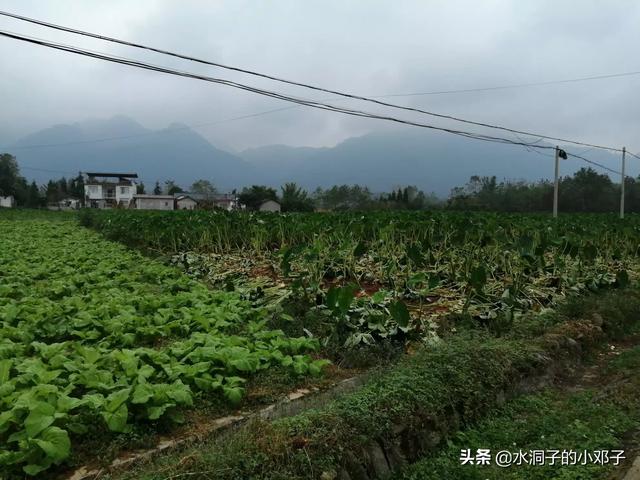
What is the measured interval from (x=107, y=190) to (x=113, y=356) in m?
82.2

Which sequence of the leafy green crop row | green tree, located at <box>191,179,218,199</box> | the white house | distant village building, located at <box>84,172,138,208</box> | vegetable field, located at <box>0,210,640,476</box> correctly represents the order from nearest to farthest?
the leafy green crop row < vegetable field, located at <box>0,210,640,476</box> < the white house < distant village building, located at <box>84,172,138,208</box> < green tree, located at <box>191,179,218,199</box>

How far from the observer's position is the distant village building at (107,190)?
76562 mm

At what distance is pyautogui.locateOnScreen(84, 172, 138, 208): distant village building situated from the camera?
76.6 meters

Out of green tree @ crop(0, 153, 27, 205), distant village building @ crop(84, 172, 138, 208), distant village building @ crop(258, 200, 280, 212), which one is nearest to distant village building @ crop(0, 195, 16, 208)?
green tree @ crop(0, 153, 27, 205)

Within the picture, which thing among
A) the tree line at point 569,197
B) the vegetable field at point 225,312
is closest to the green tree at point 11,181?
the tree line at point 569,197

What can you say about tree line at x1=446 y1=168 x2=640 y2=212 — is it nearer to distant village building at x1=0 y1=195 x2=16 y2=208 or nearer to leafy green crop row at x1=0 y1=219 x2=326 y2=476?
leafy green crop row at x1=0 y1=219 x2=326 y2=476

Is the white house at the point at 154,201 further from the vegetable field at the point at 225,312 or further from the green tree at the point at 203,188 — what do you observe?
the vegetable field at the point at 225,312

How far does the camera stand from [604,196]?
57625 millimetres

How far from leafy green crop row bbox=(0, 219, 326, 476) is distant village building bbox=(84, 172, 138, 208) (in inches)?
2920

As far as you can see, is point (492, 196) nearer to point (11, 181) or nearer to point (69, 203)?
point (11, 181)

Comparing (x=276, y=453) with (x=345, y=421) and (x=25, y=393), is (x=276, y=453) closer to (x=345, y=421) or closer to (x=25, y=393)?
(x=345, y=421)

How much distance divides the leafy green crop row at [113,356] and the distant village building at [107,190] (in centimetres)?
7416

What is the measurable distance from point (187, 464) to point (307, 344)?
Result: 219 centimetres

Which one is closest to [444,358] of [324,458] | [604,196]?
[324,458]
